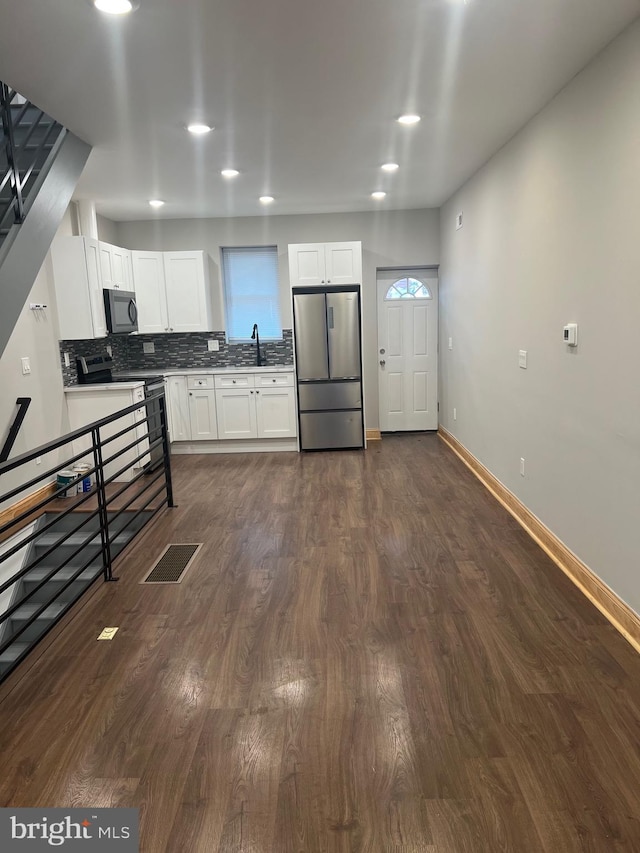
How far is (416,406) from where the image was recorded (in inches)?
299

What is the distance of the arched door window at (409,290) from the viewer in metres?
7.37

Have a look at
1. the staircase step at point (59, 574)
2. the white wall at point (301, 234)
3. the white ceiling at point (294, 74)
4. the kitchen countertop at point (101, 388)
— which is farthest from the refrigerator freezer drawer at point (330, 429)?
the staircase step at point (59, 574)

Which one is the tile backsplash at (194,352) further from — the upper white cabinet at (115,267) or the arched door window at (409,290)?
Result: the arched door window at (409,290)

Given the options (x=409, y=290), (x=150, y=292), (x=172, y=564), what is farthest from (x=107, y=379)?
(x=409, y=290)

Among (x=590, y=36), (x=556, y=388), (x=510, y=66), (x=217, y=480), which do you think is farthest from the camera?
(x=217, y=480)

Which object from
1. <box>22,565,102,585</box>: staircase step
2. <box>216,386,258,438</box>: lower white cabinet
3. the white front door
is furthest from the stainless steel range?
the white front door

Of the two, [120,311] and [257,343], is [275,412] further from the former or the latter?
[120,311]

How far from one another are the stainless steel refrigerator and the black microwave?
1.75 m

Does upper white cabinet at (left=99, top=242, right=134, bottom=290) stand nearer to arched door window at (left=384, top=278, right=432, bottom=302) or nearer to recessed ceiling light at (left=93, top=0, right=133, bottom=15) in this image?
arched door window at (left=384, top=278, right=432, bottom=302)

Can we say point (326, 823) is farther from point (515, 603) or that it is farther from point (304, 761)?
point (515, 603)

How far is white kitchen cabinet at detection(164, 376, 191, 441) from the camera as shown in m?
6.77

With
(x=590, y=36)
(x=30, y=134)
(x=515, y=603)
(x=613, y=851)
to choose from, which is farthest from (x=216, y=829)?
(x=30, y=134)

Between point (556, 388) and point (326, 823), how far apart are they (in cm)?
270

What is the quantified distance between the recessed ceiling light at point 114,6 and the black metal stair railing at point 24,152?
1275mm
